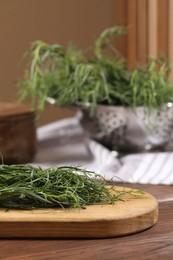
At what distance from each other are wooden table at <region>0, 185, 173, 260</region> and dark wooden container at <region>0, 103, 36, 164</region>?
41 centimetres

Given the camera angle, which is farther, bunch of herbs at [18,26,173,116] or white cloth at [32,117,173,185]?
bunch of herbs at [18,26,173,116]

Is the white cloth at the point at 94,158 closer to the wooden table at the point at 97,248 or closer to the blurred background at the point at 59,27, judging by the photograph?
the wooden table at the point at 97,248

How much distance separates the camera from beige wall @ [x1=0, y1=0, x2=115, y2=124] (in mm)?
1987

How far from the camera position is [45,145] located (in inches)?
51.9

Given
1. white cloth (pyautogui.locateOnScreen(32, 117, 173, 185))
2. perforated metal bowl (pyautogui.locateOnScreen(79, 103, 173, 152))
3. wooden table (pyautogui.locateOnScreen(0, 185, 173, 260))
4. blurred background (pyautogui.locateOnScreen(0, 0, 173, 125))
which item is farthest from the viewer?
blurred background (pyautogui.locateOnScreen(0, 0, 173, 125))

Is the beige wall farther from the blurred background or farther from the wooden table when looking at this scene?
the wooden table

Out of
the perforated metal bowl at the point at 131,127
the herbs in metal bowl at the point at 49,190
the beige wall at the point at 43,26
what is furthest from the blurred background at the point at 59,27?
the herbs in metal bowl at the point at 49,190

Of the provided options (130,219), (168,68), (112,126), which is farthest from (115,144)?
(130,219)

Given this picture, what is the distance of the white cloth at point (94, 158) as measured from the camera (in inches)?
37.8

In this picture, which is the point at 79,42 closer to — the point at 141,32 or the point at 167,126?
the point at 141,32

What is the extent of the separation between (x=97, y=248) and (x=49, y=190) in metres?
0.09

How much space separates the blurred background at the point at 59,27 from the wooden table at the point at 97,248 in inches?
49.0

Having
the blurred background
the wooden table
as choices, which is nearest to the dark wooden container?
the wooden table

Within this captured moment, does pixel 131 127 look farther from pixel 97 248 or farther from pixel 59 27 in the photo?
pixel 59 27
